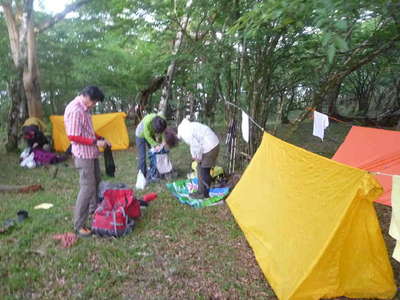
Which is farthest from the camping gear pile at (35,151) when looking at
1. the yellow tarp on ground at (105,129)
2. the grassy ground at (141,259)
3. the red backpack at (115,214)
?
the red backpack at (115,214)

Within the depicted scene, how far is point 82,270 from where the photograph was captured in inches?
94.7

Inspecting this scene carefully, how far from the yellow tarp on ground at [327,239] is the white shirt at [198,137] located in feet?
5.40

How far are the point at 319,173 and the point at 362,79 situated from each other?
12.5 meters

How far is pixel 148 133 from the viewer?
14.5 feet

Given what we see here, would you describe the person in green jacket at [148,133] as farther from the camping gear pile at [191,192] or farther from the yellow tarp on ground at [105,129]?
the yellow tarp on ground at [105,129]

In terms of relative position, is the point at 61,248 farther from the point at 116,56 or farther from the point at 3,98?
the point at 3,98

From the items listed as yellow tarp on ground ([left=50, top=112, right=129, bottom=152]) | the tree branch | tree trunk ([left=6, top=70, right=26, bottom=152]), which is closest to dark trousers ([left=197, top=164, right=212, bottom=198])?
yellow tarp on ground ([left=50, top=112, right=129, bottom=152])

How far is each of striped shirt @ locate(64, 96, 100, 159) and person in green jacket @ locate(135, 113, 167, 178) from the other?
1.21 meters

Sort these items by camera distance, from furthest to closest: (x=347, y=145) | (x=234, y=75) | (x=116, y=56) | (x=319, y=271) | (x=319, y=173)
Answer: (x=116, y=56), (x=234, y=75), (x=347, y=145), (x=319, y=173), (x=319, y=271)

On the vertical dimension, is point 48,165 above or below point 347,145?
below

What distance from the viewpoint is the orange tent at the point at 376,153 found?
149 inches

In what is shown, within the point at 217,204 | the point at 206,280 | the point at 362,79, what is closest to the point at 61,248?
the point at 206,280

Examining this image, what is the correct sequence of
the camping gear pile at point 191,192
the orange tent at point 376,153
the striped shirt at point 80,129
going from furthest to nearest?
the camping gear pile at point 191,192, the orange tent at point 376,153, the striped shirt at point 80,129

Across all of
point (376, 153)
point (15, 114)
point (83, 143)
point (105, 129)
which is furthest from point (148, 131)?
point (15, 114)
